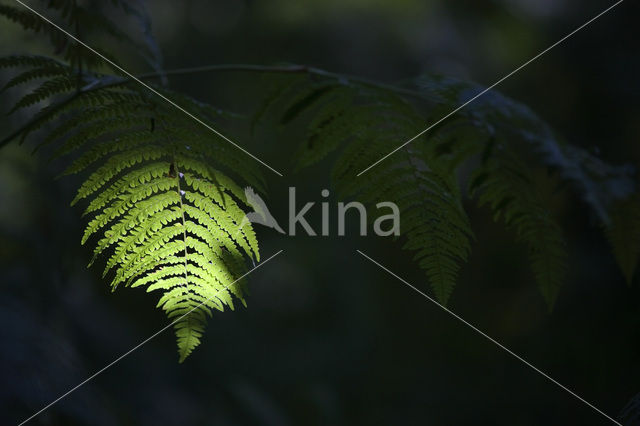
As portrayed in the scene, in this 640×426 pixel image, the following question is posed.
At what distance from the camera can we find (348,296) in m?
3.26

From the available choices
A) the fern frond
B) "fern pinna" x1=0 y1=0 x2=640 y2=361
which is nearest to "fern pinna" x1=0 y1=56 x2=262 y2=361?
"fern pinna" x1=0 y1=0 x2=640 y2=361

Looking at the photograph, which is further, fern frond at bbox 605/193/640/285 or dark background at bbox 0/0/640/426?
dark background at bbox 0/0/640/426

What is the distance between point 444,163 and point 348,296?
2.61 metres

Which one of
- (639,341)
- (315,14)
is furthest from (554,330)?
(315,14)

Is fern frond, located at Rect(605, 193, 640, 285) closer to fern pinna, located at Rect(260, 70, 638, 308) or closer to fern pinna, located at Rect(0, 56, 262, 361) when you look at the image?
fern pinna, located at Rect(260, 70, 638, 308)

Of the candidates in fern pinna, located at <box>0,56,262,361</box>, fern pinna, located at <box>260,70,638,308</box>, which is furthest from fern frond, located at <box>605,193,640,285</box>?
fern pinna, located at <box>0,56,262,361</box>

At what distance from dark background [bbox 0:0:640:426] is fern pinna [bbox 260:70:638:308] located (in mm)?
144

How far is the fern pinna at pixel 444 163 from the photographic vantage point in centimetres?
59

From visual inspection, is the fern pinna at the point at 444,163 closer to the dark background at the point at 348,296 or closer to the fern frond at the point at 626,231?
the fern frond at the point at 626,231

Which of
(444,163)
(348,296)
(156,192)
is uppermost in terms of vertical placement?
(348,296)

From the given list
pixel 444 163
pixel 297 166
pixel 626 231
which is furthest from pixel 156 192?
pixel 626 231

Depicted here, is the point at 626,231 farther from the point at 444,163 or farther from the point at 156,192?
the point at 156,192

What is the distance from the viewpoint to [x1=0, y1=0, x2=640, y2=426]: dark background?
176cm

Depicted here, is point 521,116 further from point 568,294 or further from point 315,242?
point 315,242
